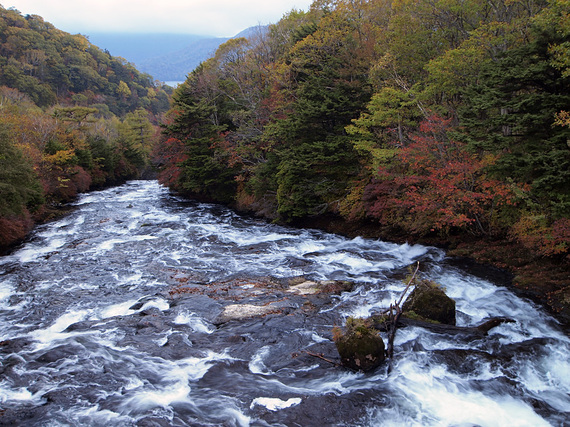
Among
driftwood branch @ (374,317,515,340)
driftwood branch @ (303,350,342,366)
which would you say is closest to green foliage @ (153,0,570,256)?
driftwood branch @ (374,317,515,340)

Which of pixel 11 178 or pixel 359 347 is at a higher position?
pixel 11 178

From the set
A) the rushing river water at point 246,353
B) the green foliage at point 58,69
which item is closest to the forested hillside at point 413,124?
the rushing river water at point 246,353

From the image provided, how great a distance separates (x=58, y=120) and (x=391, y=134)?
40854 millimetres

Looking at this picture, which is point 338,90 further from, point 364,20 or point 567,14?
point 567,14

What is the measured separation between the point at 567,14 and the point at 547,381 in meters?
11.0

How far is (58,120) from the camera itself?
43.3 m

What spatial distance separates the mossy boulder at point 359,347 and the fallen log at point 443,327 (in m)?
0.99

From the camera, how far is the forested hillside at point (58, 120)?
21.1m

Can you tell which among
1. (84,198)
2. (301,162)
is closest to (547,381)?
(301,162)

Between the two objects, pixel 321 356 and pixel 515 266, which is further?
pixel 515 266

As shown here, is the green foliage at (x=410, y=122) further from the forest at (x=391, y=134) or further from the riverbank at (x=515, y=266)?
the riverbank at (x=515, y=266)

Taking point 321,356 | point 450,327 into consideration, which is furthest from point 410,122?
point 321,356

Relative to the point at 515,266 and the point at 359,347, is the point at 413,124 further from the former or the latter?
the point at 359,347

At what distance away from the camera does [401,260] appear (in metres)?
16.4
